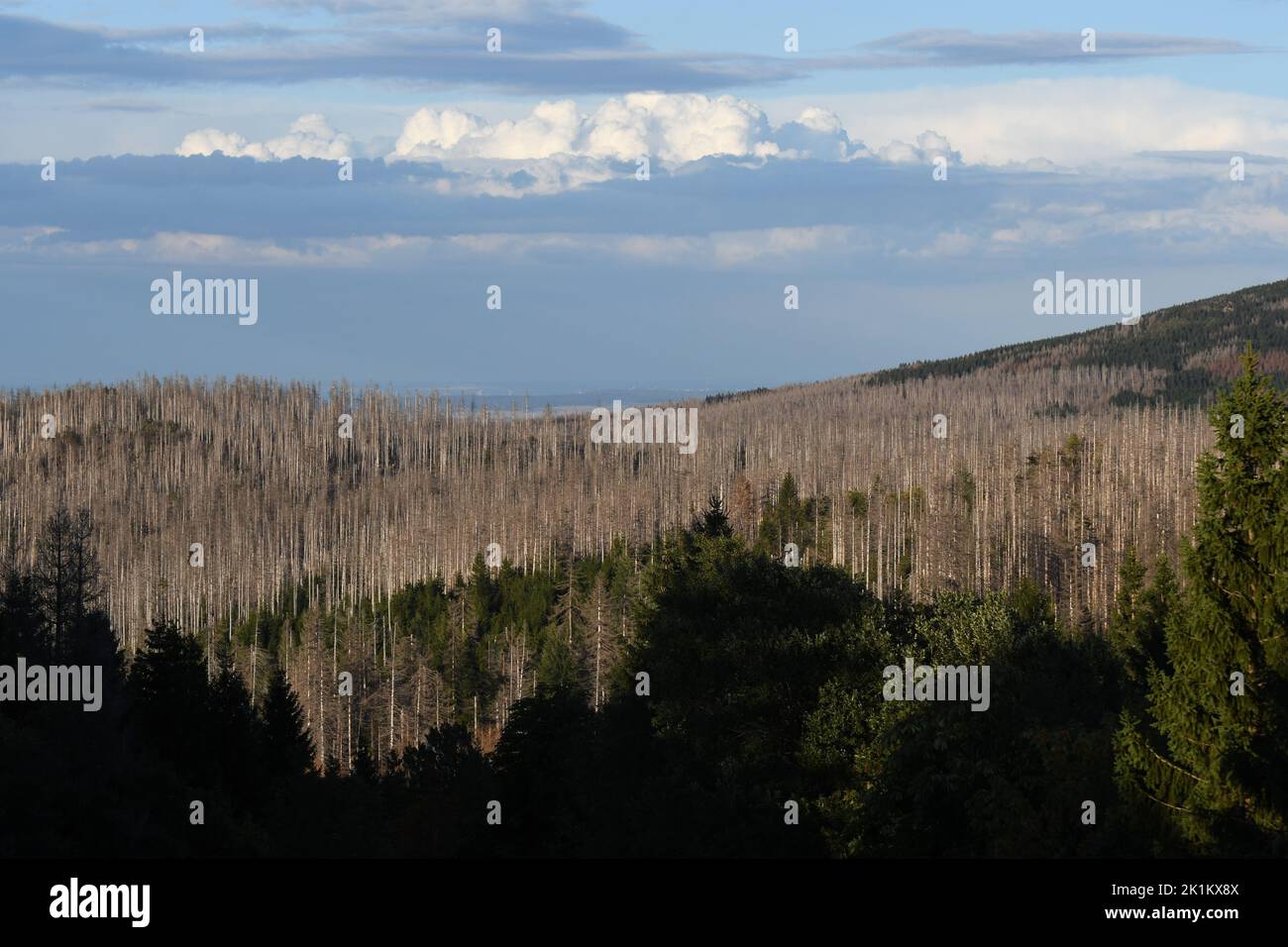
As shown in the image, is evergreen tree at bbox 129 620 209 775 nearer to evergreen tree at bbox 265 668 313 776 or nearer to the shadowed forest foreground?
the shadowed forest foreground

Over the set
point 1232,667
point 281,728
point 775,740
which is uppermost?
point 1232,667

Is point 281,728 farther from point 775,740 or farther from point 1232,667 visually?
point 1232,667

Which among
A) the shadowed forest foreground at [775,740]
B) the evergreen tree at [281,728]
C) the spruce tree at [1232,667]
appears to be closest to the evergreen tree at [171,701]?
the shadowed forest foreground at [775,740]

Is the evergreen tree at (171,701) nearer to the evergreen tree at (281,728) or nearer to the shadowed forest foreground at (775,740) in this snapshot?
the shadowed forest foreground at (775,740)

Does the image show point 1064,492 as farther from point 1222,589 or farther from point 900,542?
point 1222,589

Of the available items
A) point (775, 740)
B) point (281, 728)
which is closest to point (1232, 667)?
point (775, 740)
